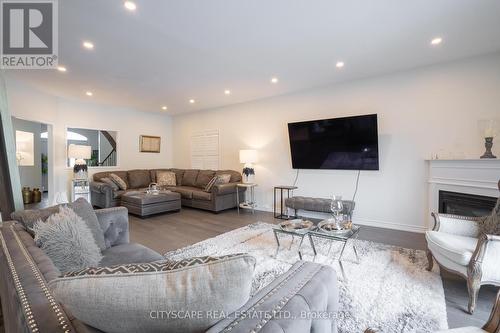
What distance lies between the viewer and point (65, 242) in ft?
4.46

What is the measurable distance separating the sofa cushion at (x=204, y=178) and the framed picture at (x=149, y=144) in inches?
81.4

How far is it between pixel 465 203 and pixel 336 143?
2024mm

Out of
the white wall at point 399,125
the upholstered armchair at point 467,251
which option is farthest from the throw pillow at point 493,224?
the white wall at point 399,125

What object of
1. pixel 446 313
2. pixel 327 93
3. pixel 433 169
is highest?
pixel 327 93

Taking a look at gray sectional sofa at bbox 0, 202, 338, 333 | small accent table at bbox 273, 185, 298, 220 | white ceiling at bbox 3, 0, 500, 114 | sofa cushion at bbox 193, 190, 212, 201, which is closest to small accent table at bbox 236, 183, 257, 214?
small accent table at bbox 273, 185, 298, 220

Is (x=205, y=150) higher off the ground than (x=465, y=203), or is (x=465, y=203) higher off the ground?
(x=205, y=150)

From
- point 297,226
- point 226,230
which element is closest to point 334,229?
point 297,226

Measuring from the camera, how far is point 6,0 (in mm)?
2221

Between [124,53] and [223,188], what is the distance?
3066mm

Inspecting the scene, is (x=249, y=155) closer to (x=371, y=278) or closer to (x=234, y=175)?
(x=234, y=175)

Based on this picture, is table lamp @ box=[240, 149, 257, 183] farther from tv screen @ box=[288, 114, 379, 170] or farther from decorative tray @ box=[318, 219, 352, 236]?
decorative tray @ box=[318, 219, 352, 236]

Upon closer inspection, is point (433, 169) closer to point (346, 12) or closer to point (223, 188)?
point (346, 12)

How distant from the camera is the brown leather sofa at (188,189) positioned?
16.9 feet

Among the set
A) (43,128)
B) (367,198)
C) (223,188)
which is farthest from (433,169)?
(43,128)
